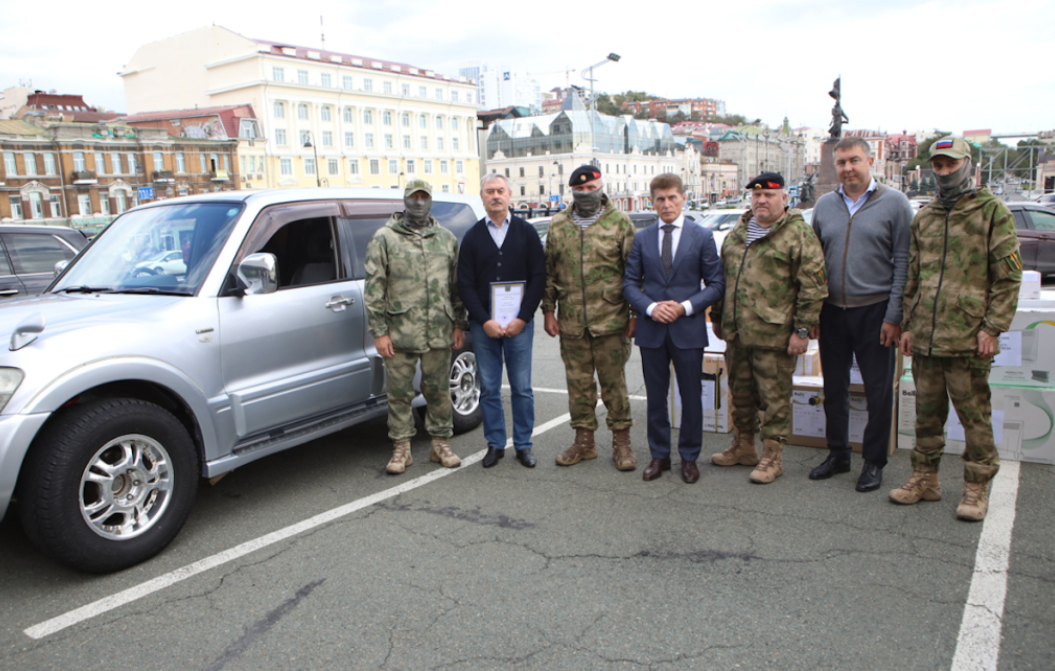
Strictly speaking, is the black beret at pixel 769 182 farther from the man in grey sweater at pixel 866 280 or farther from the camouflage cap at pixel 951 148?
the camouflage cap at pixel 951 148

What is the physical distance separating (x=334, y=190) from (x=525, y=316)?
1670mm

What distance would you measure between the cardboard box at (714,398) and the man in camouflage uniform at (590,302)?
3.15ft

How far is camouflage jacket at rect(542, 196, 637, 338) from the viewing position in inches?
194

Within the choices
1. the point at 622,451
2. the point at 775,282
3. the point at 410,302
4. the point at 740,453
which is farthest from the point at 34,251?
the point at 775,282

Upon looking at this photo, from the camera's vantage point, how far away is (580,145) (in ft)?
353

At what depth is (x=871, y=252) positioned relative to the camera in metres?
4.41

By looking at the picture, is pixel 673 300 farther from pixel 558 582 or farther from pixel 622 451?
pixel 558 582

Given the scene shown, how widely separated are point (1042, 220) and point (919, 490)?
1315 centimetres

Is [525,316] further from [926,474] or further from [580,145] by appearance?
[580,145]

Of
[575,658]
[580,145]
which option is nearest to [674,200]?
A: [575,658]

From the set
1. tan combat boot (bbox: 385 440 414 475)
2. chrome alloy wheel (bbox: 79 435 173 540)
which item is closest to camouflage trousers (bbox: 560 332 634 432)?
tan combat boot (bbox: 385 440 414 475)

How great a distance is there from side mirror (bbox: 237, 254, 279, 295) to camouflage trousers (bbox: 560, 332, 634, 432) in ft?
6.54

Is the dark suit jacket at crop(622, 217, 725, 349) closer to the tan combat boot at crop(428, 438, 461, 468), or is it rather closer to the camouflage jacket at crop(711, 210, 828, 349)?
the camouflage jacket at crop(711, 210, 828, 349)

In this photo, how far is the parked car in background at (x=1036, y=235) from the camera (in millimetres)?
14117
